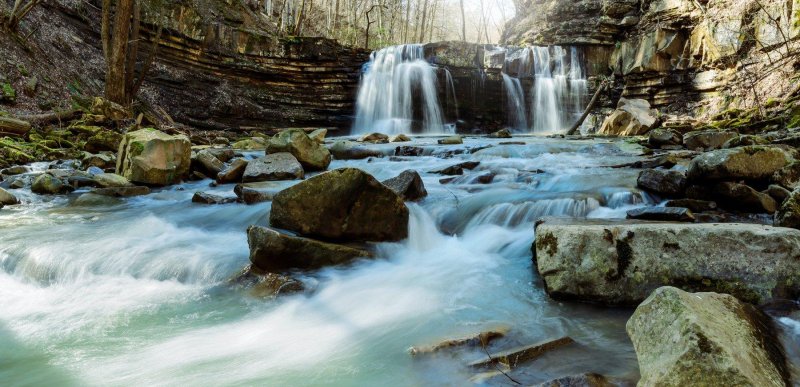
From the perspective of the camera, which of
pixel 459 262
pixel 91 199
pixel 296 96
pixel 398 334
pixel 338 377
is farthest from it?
pixel 296 96

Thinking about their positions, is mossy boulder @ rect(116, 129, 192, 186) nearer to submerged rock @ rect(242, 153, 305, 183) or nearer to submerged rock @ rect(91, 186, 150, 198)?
submerged rock @ rect(91, 186, 150, 198)

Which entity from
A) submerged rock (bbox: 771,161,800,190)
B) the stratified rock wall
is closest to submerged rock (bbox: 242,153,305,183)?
submerged rock (bbox: 771,161,800,190)

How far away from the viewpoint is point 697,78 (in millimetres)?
17734

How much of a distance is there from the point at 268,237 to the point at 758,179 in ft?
17.3

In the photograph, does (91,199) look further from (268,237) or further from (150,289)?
(268,237)

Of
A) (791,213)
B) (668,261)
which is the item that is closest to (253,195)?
(668,261)

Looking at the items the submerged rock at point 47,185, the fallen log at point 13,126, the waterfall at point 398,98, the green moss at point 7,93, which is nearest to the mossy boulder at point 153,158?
the submerged rock at point 47,185

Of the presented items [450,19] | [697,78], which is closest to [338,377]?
[697,78]

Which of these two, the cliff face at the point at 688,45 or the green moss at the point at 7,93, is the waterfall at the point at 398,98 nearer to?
the cliff face at the point at 688,45

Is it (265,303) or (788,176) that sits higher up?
(788,176)

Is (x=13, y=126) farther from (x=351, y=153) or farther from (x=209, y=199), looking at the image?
(x=351, y=153)

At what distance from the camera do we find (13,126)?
30.9 ft

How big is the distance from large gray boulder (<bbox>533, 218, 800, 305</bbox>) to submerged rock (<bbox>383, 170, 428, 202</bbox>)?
113 inches

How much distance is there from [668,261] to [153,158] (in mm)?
7568
